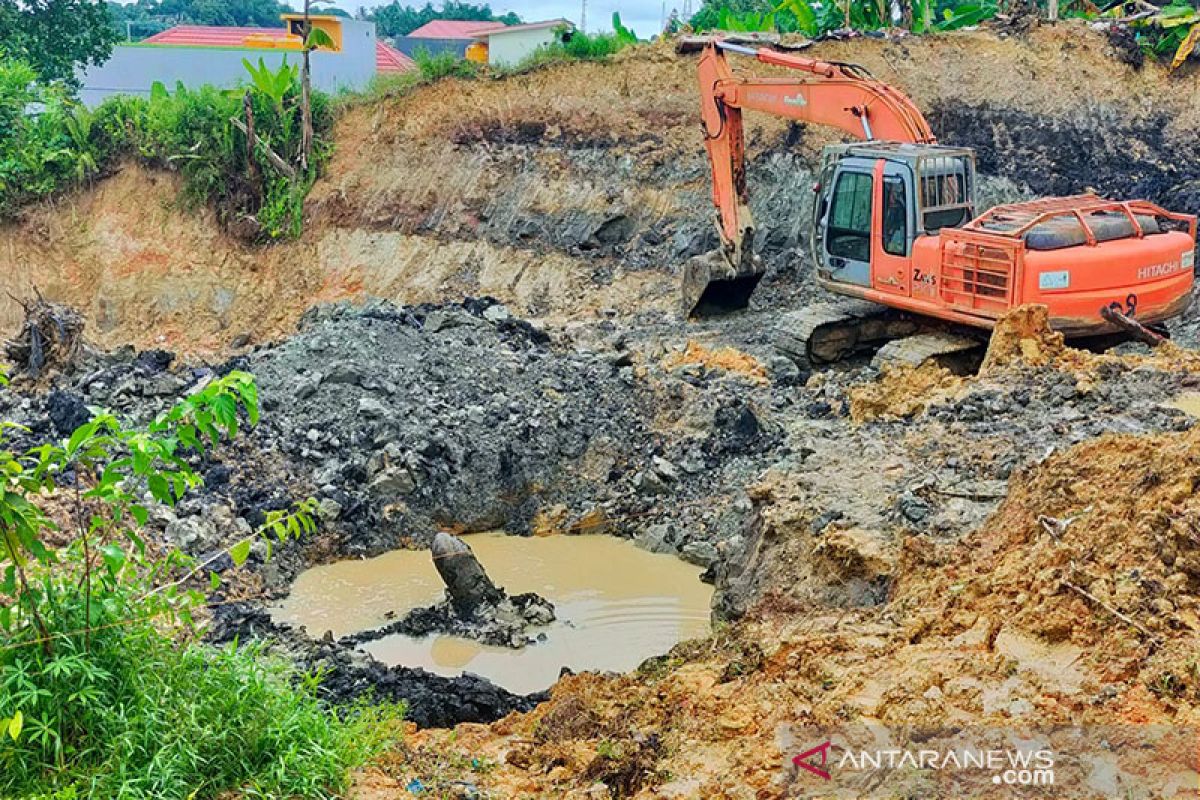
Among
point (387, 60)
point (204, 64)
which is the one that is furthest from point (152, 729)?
point (387, 60)

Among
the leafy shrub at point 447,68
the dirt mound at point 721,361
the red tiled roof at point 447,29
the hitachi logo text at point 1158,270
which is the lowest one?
the dirt mound at point 721,361

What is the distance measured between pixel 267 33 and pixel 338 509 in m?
30.0

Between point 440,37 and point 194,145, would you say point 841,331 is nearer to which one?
point 194,145

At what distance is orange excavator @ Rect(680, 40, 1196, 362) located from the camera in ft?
35.9

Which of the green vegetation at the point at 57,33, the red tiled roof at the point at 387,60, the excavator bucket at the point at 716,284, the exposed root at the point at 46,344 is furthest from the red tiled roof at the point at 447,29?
the exposed root at the point at 46,344

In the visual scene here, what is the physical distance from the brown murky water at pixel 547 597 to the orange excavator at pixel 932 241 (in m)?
3.67

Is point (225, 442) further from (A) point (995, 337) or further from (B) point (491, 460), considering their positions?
(A) point (995, 337)

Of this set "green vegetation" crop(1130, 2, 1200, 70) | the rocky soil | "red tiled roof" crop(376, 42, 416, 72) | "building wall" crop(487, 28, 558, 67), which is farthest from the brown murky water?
"building wall" crop(487, 28, 558, 67)

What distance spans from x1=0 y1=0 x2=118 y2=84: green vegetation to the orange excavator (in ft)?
61.9

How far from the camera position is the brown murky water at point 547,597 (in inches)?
342

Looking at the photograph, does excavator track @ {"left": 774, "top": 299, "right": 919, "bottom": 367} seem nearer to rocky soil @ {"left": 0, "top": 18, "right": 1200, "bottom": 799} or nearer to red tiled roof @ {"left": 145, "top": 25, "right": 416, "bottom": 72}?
rocky soil @ {"left": 0, "top": 18, "right": 1200, "bottom": 799}

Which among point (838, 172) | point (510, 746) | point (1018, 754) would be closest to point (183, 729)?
point (510, 746)

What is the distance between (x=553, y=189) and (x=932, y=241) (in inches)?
335

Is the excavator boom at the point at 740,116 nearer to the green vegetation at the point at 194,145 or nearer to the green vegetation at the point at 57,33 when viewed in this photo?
the green vegetation at the point at 194,145
